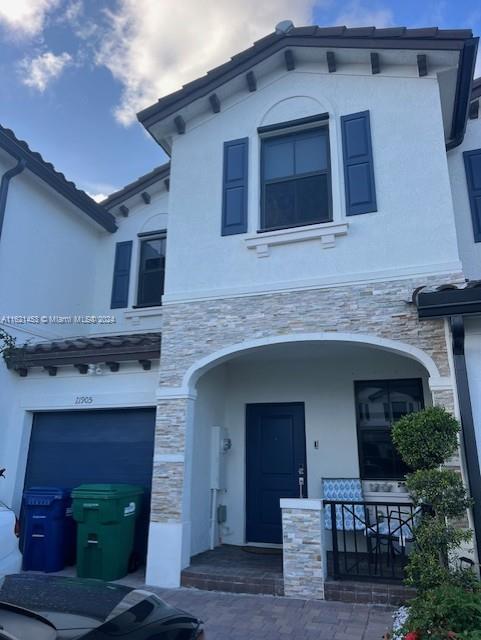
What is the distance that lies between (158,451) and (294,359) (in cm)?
294

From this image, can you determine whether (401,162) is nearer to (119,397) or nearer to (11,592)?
(119,397)

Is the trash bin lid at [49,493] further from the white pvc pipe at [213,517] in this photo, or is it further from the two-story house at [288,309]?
the white pvc pipe at [213,517]

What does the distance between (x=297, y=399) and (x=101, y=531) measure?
3.74 meters

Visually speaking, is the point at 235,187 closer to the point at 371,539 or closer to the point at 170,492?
the point at 170,492

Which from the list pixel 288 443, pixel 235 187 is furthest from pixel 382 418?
pixel 235 187

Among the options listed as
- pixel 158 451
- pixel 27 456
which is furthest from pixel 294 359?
pixel 27 456

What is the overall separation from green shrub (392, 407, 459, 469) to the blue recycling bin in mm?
5226

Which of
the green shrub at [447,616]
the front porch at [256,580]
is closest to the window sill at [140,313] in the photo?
the front porch at [256,580]

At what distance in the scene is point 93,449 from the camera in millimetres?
8117

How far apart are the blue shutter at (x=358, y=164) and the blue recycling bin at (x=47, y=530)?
245 inches

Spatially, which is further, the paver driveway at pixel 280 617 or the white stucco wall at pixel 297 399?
the white stucco wall at pixel 297 399

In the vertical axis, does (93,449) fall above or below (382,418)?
below

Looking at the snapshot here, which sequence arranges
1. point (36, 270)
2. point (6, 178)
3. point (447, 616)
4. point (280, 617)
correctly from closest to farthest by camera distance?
1. point (447, 616)
2. point (280, 617)
3. point (6, 178)
4. point (36, 270)

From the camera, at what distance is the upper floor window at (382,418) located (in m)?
7.49
